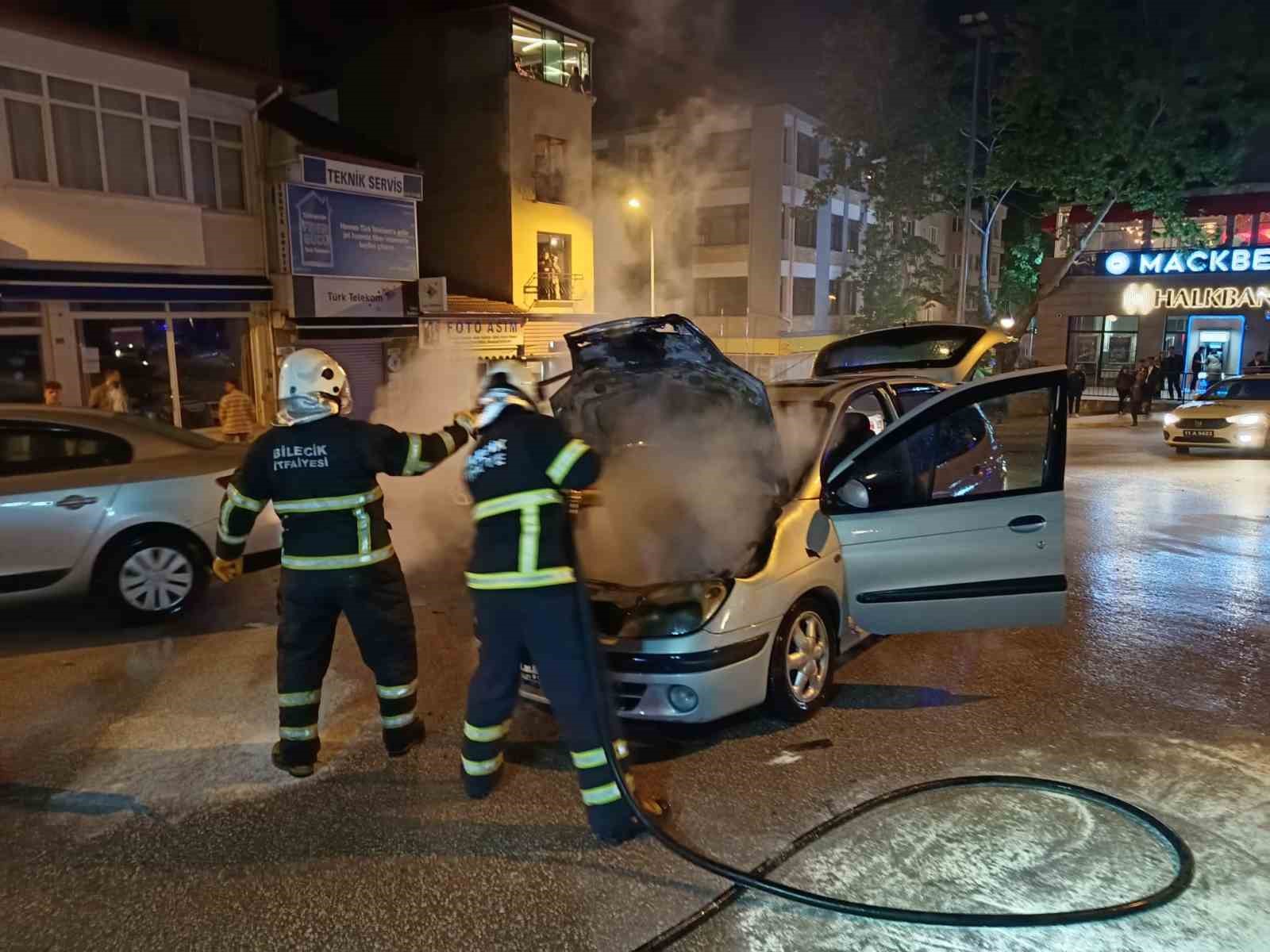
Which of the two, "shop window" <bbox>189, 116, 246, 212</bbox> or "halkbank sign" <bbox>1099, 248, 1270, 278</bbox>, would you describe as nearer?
"shop window" <bbox>189, 116, 246, 212</bbox>

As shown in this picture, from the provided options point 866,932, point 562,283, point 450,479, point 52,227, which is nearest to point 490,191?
point 562,283

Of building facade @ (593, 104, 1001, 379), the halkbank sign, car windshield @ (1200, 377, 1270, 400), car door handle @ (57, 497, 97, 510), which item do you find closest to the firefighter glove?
car door handle @ (57, 497, 97, 510)

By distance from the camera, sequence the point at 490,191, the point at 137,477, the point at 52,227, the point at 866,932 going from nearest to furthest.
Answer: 1. the point at 866,932
2. the point at 137,477
3. the point at 52,227
4. the point at 490,191

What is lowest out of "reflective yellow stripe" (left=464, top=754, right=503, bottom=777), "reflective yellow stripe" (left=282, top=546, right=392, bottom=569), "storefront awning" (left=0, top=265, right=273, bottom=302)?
"reflective yellow stripe" (left=464, top=754, right=503, bottom=777)

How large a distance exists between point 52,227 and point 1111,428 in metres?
19.6

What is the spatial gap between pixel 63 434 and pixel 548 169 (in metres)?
20.3

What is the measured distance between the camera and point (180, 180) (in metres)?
14.8

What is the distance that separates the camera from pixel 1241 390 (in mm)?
15312

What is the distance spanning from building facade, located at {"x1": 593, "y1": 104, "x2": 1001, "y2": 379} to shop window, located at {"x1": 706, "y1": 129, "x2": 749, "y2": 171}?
0.04 metres

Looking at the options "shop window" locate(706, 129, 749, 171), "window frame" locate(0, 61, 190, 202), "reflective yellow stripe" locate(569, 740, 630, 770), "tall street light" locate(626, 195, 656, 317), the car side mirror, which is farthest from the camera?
"shop window" locate(706, 129, 749, 171)

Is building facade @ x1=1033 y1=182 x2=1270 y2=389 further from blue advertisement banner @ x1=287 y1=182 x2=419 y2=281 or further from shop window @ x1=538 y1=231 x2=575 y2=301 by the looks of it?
blue advertisement banner @ x1=287 y1=182 x2=419 y2=281

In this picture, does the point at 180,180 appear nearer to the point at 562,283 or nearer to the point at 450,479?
the point at 450,479

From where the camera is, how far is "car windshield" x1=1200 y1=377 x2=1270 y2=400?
15.0m

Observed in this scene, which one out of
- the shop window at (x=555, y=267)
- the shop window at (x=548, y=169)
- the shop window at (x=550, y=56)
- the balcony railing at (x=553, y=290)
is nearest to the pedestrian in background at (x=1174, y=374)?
the balcony railing at (x=553, y=290)
